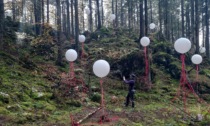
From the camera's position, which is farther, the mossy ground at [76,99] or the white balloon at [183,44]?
the white balloon at [183,44]

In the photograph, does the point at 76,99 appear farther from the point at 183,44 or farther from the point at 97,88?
the point at 183,44

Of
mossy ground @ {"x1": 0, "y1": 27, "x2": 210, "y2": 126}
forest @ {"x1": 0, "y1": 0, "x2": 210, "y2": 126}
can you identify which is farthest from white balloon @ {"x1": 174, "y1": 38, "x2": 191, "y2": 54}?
mossy ground @ {"x1": 0, "y1": 27, "x2": 210, "y2": 126}

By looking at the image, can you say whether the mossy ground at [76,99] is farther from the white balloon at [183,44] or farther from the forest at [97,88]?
the white balloon at [183,44]

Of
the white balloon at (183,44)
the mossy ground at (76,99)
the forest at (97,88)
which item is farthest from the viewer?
the white balloon at (183,44)

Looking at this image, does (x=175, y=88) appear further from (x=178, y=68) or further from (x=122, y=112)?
(x=122, y=112)

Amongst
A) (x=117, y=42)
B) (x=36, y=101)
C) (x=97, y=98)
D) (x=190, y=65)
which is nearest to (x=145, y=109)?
(x=97, y=98)

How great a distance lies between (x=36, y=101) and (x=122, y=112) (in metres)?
4.11

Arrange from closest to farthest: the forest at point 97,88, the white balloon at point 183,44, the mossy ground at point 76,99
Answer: the mossy ground at point 76,99 → the forest at point 97,88 → the white balloon at point 183,44

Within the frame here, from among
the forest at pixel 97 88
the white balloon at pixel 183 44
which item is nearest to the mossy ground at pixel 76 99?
the forest at pixel 97 88

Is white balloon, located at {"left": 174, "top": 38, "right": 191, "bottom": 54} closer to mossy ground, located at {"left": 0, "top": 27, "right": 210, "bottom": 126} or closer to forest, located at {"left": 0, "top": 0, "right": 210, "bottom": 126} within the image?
forest, located at {"left": 0, "top": 0, "right": 210, "bottom": 126}

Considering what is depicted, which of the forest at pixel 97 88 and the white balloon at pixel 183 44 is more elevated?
the white balloon at pixel 183 44

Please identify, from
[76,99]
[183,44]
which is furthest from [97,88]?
[183,44]

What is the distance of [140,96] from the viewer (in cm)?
1576

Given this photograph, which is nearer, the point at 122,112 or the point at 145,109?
the point at 122,112
